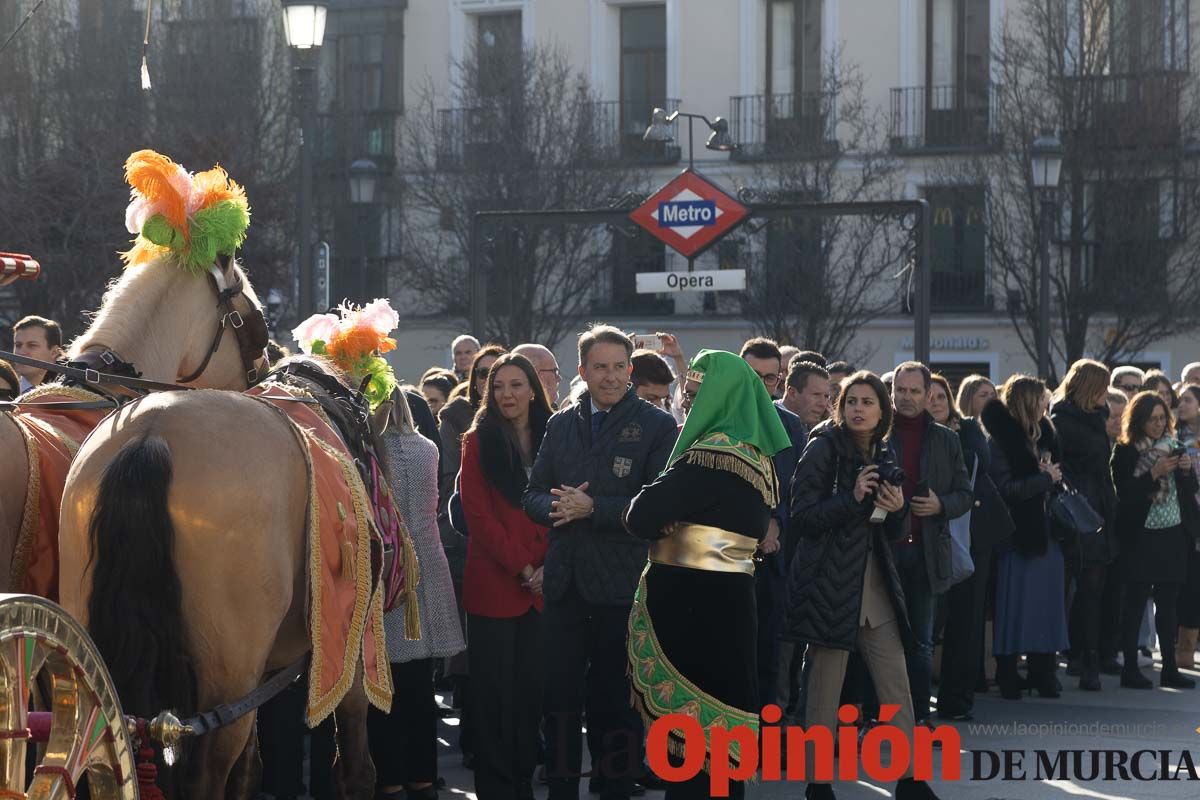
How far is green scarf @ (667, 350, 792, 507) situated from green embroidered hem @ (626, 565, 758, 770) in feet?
2.00

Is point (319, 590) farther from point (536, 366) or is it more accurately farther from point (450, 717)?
point (450, 717)

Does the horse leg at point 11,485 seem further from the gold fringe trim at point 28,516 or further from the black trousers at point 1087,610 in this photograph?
the black trousers at point 1087,610

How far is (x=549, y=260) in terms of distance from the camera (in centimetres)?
3094

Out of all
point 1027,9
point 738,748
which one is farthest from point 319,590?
point 1027,9

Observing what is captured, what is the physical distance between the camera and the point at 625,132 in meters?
33.8

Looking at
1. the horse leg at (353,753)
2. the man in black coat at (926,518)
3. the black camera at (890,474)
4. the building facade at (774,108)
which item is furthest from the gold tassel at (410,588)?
the building facade at (774,108)

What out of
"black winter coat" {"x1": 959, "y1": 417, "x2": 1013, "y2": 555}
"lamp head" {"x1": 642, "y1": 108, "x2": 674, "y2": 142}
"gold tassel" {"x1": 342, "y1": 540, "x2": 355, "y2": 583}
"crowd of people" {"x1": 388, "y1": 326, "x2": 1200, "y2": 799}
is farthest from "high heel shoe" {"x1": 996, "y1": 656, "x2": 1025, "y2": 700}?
"lamp head" {"x1": 642, "y1": 108, "x2": 674, "y2": 142}

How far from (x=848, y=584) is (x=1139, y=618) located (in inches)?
195

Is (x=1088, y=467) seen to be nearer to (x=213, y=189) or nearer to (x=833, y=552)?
(x=833, y=552)

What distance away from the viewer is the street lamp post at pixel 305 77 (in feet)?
46.8

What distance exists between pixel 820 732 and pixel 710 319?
988 inches

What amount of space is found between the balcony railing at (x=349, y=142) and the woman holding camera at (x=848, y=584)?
2442cm

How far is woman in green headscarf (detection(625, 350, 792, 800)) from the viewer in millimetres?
6730

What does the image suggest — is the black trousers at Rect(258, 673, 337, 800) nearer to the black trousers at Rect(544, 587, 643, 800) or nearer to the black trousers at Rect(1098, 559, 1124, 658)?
the black trousers at Rect(544, 587, 643, 800)
